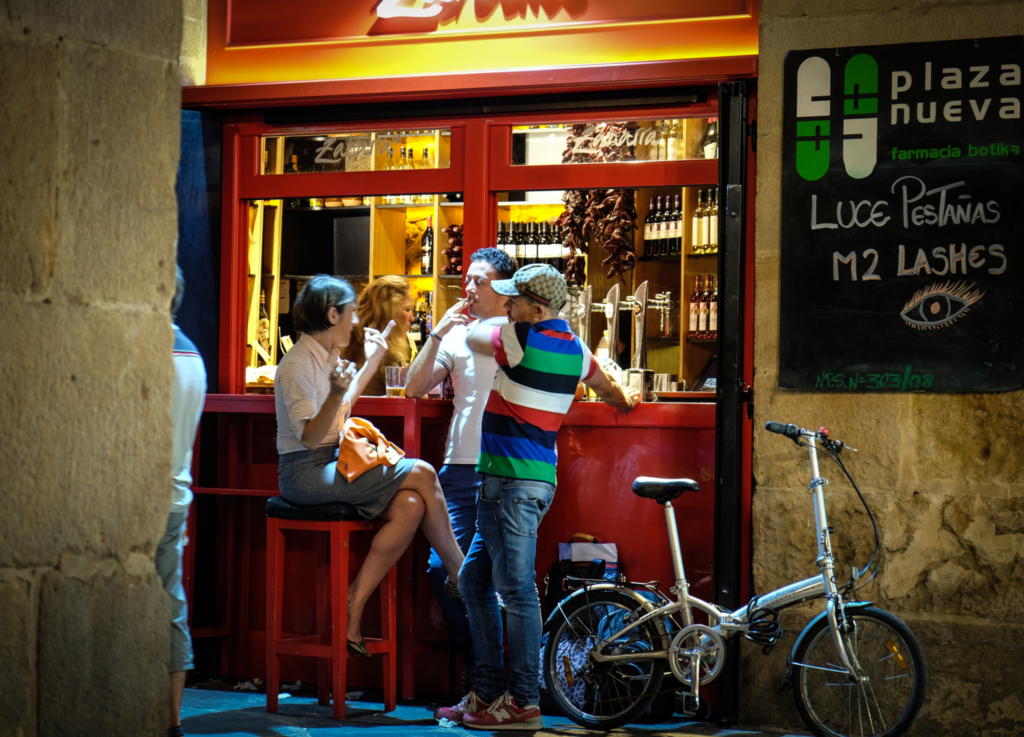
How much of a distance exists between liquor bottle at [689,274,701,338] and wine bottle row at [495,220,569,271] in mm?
883

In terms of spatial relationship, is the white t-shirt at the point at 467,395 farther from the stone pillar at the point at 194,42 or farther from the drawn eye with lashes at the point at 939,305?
the stone pillar at the point at 194,42

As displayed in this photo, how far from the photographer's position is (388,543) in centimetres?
525

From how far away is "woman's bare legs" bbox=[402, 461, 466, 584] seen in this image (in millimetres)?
5281

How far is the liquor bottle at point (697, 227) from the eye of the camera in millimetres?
7208

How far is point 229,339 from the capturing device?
246 inches

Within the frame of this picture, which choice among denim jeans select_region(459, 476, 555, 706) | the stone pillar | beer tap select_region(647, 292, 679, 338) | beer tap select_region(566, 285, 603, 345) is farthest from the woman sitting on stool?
beer tap select_region(647, 292, 679, 338)

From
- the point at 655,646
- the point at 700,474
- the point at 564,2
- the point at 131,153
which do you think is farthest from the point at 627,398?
the point at 131,153

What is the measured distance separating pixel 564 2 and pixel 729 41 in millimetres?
925

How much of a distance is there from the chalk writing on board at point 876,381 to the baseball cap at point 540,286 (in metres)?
1.26

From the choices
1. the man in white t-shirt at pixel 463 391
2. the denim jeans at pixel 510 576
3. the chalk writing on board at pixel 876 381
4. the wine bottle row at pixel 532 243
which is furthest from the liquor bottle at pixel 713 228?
the denim jeans at pixel 510 576

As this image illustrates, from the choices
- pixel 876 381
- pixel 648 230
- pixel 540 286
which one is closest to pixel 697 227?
pixel 648 230

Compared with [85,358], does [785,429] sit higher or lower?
lower

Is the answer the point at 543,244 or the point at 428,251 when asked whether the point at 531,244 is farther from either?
the point at 428,251

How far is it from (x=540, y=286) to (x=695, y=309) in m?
2.83
